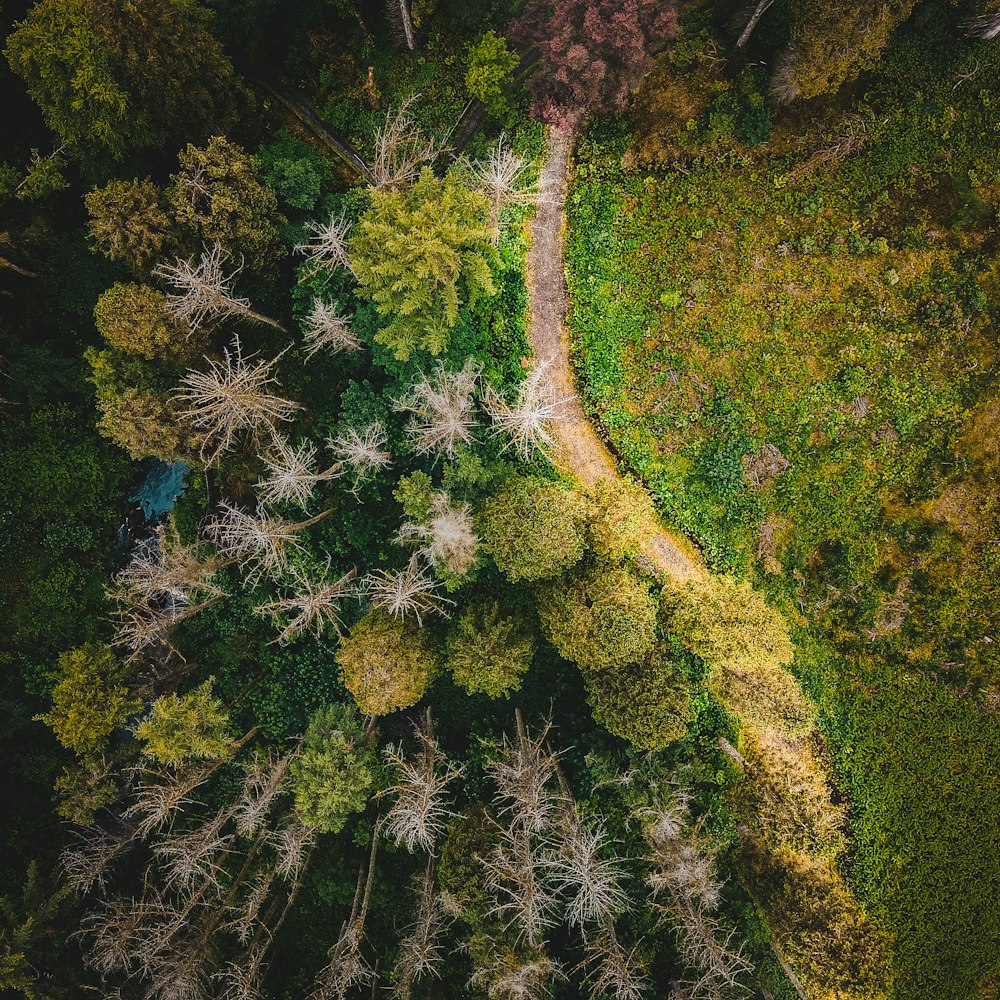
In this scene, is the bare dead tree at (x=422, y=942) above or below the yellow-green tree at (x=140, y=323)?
below

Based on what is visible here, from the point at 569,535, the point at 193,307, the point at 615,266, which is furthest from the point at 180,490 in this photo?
the point at 615,266

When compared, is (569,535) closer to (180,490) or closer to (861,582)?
(861,582)

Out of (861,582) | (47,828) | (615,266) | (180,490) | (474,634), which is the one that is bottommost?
(47,828)

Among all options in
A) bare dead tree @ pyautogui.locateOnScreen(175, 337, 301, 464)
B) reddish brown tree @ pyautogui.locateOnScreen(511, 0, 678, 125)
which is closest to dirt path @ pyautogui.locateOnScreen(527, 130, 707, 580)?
reddish brown tree @ pyautogui.locateOnScreen(511, 0, 678, 125)

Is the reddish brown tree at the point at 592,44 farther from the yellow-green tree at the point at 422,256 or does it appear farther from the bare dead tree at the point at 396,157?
the yellow-green tree at the point at 422,256

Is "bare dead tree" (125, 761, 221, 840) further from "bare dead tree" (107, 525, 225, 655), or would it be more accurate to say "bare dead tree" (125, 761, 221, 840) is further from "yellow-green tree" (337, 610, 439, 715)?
"yellow-green tree" (337, 610, 439, 715)

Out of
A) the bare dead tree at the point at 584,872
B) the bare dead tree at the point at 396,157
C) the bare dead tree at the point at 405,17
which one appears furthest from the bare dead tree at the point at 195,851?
the bare dead tree at the point at 405,17
